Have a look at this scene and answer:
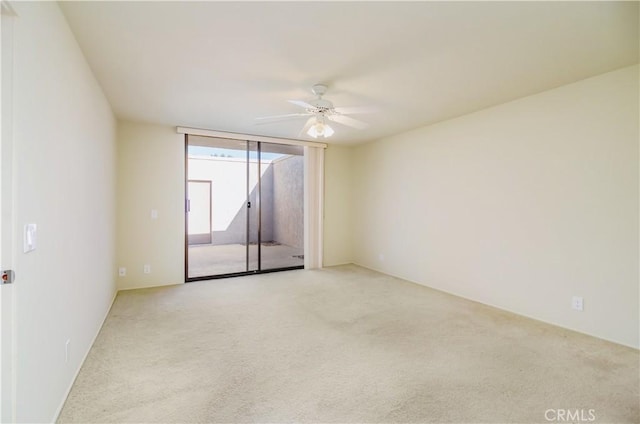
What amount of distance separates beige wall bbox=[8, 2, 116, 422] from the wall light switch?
0.11ft

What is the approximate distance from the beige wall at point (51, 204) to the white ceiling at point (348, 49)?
37 cm

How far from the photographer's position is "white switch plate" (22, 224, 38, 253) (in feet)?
4.44

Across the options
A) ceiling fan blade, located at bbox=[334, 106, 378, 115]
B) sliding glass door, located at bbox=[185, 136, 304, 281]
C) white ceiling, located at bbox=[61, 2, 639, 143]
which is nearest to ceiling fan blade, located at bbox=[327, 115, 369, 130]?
ceiling fan blade, located at bbox=[334, 106, 378, 115]

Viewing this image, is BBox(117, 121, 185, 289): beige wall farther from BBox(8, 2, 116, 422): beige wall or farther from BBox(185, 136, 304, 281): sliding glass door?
BBox(8, 2, 116, 422): beige wall

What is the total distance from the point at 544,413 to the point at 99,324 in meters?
3.52

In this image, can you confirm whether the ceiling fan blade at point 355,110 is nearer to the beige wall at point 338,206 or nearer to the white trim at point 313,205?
the white trim at point 313,205

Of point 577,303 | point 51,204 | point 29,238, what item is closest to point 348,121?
point 577,303

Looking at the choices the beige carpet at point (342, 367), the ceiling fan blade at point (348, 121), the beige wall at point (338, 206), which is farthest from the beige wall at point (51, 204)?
the beige wall at point (338, 206)

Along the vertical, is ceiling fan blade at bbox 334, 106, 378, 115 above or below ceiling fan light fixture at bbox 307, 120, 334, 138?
above

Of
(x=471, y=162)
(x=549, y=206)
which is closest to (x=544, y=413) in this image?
(x=549, y=206)

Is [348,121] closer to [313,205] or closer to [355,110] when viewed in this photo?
[355,110]

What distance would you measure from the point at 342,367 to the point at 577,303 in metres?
2.37

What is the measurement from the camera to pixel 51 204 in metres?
1.68

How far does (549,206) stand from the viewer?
308 centimetres
